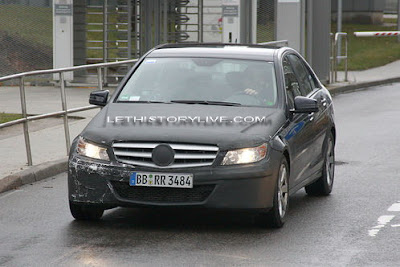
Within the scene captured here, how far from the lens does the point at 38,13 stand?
25891 millimetres

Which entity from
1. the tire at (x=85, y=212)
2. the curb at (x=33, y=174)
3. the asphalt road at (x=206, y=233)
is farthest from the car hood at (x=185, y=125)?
the curb at (x=33, y=174)

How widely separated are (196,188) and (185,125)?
22.0 inches

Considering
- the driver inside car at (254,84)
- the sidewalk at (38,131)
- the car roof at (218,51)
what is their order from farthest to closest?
the sidewalk at (38,131)
the car roof at (218,51)
the driver inside car at (254,84)

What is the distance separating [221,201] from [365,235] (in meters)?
1.19

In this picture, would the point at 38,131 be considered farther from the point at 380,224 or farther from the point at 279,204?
the point at 380,224

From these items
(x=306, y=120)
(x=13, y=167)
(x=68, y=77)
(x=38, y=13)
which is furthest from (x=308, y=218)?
(x=38, y=13)

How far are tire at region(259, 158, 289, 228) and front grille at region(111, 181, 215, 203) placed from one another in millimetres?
612

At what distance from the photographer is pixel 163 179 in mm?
8812

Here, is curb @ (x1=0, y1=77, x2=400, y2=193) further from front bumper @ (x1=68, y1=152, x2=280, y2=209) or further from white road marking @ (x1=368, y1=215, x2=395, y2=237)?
white road marking @ (x1=368, y1=215, x2=395, y2=237)

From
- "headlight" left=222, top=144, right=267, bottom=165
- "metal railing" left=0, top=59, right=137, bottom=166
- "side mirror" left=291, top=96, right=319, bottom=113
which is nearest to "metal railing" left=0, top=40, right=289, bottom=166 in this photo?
"metal railing" left=0, top=59, right=137, bottom=166

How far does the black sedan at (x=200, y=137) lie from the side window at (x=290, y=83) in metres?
0.02

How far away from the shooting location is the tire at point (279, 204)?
9.17 metres

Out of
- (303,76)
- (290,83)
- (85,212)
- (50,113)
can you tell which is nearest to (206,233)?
(85,212)

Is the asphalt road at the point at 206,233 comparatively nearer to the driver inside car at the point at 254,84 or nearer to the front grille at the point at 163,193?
the front grille at the point at 163,193
